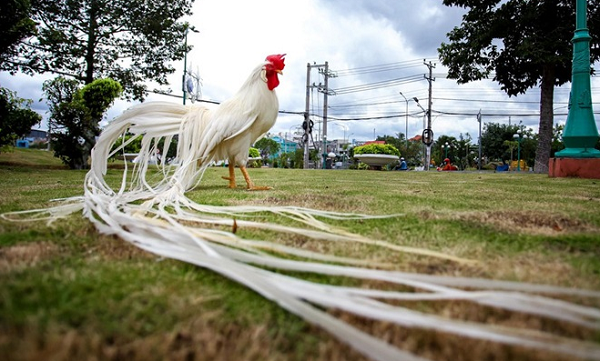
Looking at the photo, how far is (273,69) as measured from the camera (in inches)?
115

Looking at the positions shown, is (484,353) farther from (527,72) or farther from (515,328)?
(527,72)

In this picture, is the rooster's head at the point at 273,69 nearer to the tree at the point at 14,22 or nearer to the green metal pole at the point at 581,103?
the green metal pole at the point at 581,103

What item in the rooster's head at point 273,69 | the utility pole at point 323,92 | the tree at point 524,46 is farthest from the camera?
the utility pole at point 323,92

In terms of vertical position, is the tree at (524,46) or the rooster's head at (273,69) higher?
the tree at (524,46)

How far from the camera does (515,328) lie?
0.59 metres

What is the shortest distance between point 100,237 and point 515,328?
48.7 inches

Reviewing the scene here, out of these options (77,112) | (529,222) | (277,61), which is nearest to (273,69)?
(277,61)

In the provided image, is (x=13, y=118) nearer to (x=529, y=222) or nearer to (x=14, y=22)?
(x=14, y=22)

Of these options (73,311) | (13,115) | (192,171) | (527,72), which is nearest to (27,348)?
(73,311)

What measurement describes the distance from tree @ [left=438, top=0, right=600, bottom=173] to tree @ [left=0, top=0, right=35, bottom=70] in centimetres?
1149

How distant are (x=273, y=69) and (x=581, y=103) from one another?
5504 millimetres

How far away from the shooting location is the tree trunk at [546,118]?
1036cm

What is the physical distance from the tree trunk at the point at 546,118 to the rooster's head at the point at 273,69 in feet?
35.3

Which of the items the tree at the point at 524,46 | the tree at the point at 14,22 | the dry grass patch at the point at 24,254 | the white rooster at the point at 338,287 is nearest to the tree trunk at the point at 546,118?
the tree at the point at 524,46
